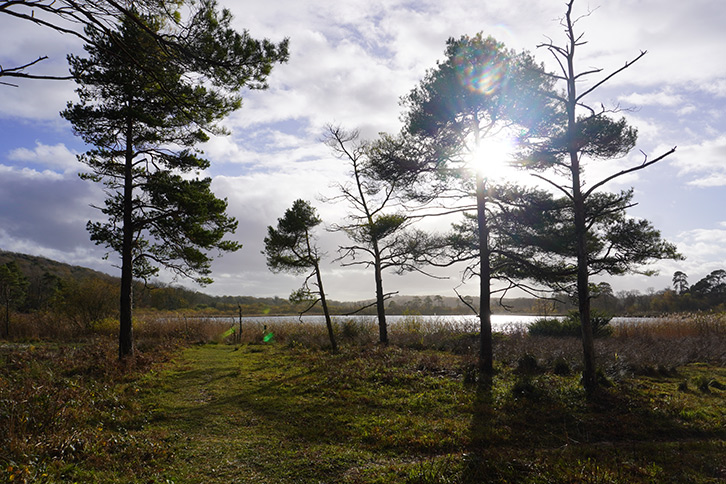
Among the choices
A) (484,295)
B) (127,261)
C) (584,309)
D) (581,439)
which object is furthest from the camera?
(127,261)

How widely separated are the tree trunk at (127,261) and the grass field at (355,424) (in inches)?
36.9

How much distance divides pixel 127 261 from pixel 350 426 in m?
10.6

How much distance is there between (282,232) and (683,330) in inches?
897

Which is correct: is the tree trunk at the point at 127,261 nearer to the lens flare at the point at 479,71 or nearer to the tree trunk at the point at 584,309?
the lens flare at the point at 479,71

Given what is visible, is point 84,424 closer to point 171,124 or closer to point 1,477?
point 1,477

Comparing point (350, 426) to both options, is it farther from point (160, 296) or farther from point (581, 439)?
point (160, 296)

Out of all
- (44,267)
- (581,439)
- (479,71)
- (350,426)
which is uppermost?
(479,71)

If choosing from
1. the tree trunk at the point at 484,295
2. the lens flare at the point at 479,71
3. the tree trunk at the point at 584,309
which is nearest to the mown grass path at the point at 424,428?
the tree trunk at the point at 584,309

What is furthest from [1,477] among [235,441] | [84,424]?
[235,441]

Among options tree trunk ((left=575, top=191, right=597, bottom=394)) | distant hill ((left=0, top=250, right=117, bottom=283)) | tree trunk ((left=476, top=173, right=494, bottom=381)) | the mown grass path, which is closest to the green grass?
the mown grass path

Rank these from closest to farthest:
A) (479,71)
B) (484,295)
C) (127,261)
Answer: (479,71), (484,295), (127,261)

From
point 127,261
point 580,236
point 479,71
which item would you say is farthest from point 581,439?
point 127,261

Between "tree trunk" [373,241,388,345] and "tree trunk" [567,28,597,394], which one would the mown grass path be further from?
"tree trunk" [373,241,388,345]

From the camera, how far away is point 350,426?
783 centimetres
